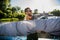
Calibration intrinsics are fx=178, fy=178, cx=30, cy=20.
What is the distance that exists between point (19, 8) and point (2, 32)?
0.42 metres

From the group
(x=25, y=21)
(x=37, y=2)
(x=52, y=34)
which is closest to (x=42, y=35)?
(x=52, y=34)

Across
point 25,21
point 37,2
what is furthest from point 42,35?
point 37,2

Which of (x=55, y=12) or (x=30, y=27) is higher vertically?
(x=55, y=12)

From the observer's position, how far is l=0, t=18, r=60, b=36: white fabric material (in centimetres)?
247

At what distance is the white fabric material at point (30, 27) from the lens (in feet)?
8.11

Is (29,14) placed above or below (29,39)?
above

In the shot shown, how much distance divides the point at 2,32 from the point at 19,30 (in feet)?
0.82

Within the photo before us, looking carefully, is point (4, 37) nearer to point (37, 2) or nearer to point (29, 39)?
point (29, 39)

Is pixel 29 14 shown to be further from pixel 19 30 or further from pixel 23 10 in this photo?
pixel 19 30

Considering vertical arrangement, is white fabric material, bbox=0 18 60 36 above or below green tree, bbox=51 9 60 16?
below

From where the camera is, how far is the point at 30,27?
2.50 m

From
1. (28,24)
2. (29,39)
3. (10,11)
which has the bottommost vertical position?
(29,39)

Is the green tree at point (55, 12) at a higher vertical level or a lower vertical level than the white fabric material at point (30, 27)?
higher

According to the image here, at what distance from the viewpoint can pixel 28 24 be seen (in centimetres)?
251
